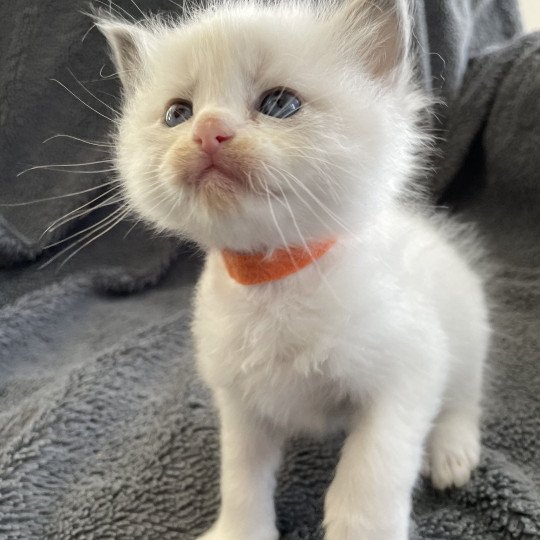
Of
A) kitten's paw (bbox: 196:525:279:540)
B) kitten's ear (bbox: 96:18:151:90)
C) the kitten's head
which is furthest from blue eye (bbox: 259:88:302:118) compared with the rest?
kitten's paw (bbox: 196:525:279:540)

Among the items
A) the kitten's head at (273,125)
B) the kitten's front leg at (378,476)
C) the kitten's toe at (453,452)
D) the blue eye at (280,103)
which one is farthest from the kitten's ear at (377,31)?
the kitten's toe at (453,452)

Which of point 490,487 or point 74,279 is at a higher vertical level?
point 490,487

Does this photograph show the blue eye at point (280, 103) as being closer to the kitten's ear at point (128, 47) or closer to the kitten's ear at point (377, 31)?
the kitten's ear at point (377, 31)

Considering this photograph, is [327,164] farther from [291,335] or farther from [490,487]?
[490,487]

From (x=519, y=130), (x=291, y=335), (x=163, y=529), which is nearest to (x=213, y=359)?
(x=291, y=335)

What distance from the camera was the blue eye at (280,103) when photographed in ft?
2.15

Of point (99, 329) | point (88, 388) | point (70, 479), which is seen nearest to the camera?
point (70, 479)

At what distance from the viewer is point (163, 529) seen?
0.84 metres

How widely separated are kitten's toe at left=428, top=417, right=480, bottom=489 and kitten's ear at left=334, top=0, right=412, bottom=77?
0.48 metres

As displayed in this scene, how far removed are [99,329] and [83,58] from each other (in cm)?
57

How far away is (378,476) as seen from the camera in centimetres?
70

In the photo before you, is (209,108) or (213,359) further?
(213,359)

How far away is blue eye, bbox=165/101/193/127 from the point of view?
708 millimetres

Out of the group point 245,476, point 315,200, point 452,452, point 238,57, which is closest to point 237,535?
point 245,476
